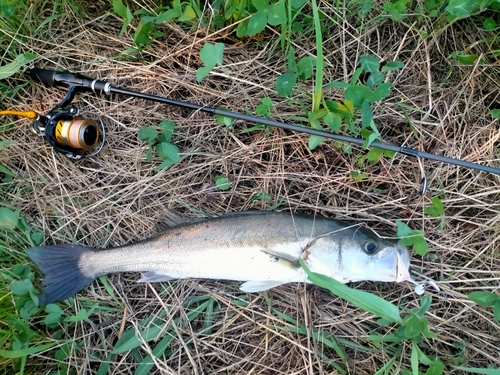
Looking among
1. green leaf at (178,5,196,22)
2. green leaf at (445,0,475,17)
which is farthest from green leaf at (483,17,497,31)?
green leaf at (178,5,196,22)

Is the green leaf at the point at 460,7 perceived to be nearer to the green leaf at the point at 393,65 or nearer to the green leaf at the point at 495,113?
the green leaf at the point at 393,65

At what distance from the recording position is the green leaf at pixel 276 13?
2521 mm

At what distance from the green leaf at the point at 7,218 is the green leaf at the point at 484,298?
3.04 metres

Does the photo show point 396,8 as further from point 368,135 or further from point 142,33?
point 142,33

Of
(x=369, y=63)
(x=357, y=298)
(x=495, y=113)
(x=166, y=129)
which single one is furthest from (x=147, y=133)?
(x=495, y=113)

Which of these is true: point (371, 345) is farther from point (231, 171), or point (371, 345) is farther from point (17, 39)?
point (17, 39)

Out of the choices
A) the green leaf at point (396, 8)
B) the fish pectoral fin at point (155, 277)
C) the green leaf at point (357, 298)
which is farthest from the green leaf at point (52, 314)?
the green leaf at point (396, 8)

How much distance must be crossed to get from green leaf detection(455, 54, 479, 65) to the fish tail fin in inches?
112

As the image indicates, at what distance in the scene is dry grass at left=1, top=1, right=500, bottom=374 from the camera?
2713mm

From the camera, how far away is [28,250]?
2.72 m

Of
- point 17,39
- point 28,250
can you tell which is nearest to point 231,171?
point 28,250

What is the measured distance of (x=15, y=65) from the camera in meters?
2.76

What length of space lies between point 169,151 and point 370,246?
1.44m

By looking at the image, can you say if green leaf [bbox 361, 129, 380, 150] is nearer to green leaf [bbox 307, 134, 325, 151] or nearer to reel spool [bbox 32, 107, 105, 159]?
green leaf [bbox 307, 134, 325, 151]
